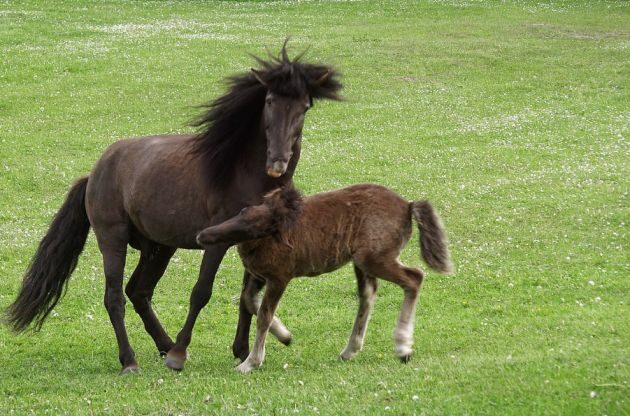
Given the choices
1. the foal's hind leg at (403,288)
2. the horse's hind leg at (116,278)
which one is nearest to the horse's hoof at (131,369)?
the horse's hind leg at (116,278)

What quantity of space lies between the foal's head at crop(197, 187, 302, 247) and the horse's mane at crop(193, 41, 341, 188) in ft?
2.04

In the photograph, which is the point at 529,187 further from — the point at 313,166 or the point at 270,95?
the point at 270,95

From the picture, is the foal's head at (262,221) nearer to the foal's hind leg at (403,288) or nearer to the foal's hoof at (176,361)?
the foal's hind leg at (403,288)

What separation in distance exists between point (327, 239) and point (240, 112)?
159cm

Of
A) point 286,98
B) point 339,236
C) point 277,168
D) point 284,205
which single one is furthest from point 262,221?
point 286,98

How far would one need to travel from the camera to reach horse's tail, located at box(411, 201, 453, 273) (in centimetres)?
970

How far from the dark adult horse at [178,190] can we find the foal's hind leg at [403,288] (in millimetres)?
1308

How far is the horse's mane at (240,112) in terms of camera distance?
9.61m

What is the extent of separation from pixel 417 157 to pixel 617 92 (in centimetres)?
989

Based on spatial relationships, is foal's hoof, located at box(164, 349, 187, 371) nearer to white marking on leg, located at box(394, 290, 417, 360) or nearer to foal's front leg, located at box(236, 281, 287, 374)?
foal's front leg, located at box(236, 281, 287, 374)

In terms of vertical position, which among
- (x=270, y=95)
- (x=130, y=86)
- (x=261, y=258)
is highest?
(x=270, y=95)

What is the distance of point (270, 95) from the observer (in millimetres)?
9477

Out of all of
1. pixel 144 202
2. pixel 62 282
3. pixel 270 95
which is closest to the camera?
pixel 270 95

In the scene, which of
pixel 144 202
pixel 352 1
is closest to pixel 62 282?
pixel 144 202
